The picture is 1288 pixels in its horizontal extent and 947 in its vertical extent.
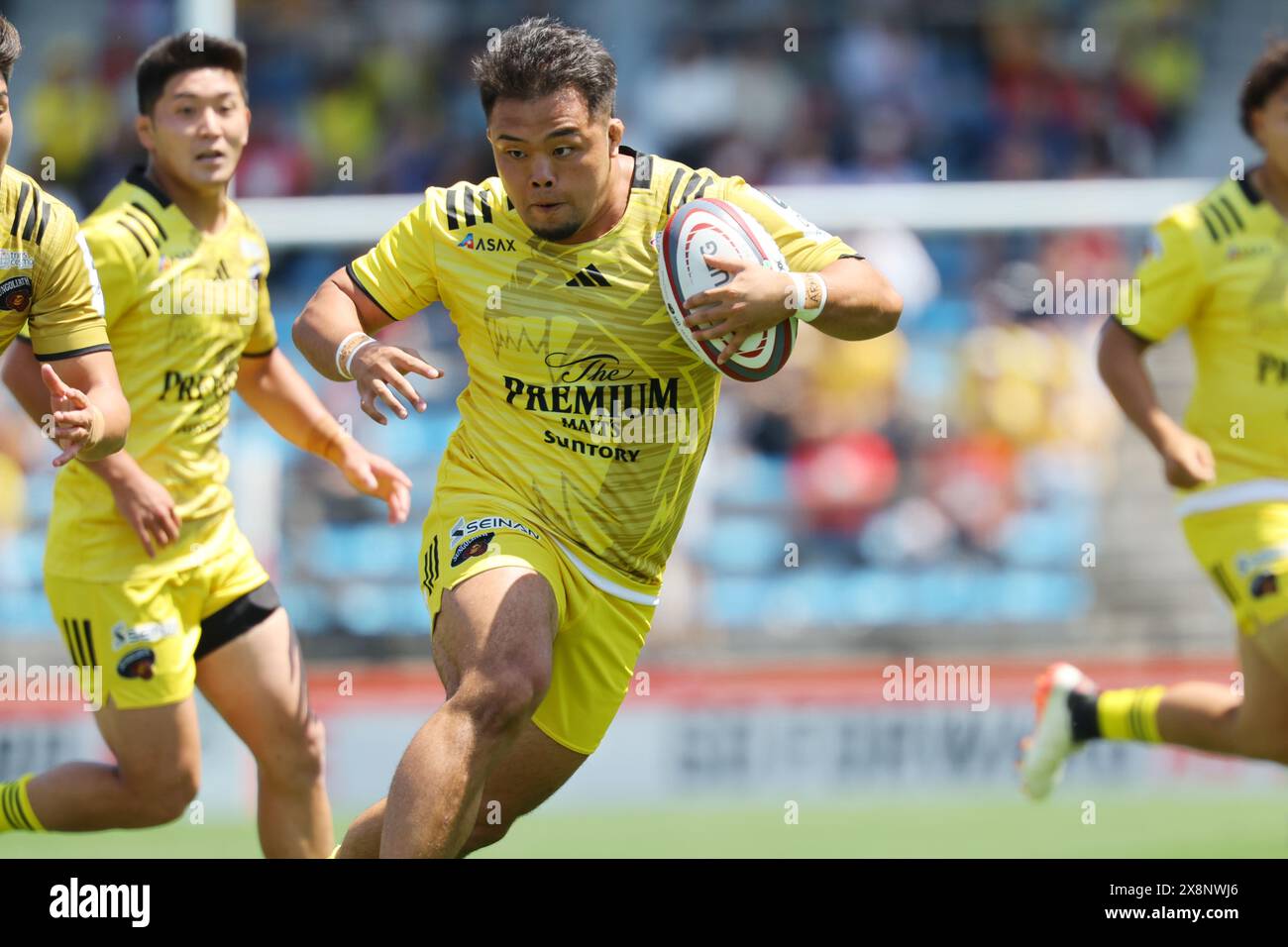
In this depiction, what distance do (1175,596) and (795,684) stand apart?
2826 mm

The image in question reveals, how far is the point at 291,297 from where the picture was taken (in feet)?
44.2

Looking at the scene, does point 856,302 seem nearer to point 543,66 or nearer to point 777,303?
point 777,303

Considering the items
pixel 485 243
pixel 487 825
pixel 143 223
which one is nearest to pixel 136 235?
pixel 143 223

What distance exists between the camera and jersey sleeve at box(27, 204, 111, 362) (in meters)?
5.13

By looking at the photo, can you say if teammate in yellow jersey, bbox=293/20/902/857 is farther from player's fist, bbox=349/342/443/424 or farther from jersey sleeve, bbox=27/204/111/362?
jersey sleeve, bbox=27/204/111/362

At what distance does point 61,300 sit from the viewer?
5.18 m

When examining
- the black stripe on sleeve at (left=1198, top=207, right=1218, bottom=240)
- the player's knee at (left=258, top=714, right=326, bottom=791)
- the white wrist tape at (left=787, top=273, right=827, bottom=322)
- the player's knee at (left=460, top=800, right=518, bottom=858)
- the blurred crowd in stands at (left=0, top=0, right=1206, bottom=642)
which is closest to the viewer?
the white wrist tape at (left=787, top=273, right=827, bottom=322)

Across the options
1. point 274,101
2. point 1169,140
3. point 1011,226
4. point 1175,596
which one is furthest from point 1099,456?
point 274,101

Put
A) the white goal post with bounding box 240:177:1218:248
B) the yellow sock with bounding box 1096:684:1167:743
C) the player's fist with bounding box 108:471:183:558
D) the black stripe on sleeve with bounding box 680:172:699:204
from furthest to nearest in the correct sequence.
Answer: the white goal post with bounding box 240:177:1218:248 → the yellow sock with bounding box 1096:684:1167:743 → the player's fist with bounding box 108:471:183:558 → the black stripe on sleeve with bounding box 680:172:699:204

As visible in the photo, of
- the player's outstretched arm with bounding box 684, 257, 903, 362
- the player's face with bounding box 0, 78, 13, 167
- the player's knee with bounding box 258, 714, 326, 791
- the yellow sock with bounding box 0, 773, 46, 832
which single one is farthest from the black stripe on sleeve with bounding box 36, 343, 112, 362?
the yellow sock with bounding box 0, 773, 46, 832

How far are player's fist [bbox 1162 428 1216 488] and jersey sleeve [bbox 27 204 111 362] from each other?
3683 mm

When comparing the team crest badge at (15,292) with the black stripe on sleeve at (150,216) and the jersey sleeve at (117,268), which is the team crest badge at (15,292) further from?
the black stripe on sleeve at (150,216)

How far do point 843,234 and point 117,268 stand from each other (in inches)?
267

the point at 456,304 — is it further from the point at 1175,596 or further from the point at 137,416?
the point at 1175,596
